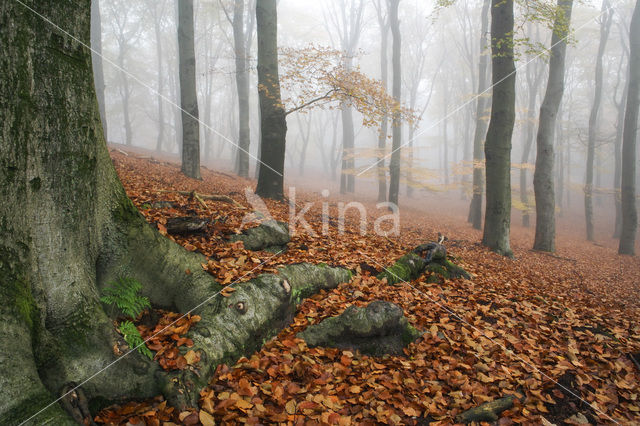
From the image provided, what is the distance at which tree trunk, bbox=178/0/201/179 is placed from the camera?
9.71 m

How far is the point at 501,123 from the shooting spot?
756 cm

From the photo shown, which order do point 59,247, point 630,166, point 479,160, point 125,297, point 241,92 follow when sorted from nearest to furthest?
point 59,247 < point 125,297 < point 630,166 < point 479,160 < point 241,92

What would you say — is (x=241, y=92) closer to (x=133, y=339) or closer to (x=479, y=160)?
(x=479, y=160)

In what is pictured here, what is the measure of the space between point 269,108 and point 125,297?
620cm

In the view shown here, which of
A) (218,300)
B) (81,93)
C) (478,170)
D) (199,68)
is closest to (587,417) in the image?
(218,300)

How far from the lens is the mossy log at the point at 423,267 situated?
15.3 ft

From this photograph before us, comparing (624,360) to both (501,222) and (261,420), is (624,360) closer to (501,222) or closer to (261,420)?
(261,420)

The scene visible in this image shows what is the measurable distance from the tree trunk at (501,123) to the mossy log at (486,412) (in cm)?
619

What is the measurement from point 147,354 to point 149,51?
135 ft

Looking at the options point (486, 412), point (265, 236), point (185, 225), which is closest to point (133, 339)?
point (185, 225)

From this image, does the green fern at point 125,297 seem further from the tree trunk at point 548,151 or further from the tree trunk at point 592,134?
the tree trunk at point 592,134

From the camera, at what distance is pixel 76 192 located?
2328 millimetres

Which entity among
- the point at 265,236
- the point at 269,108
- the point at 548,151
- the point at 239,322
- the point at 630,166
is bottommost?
the point at 239,322

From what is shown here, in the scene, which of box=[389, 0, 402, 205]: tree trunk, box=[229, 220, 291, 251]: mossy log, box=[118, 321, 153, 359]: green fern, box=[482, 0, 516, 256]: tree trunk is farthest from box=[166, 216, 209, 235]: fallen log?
box=[389, 0, 402, 205]: tree trunk
